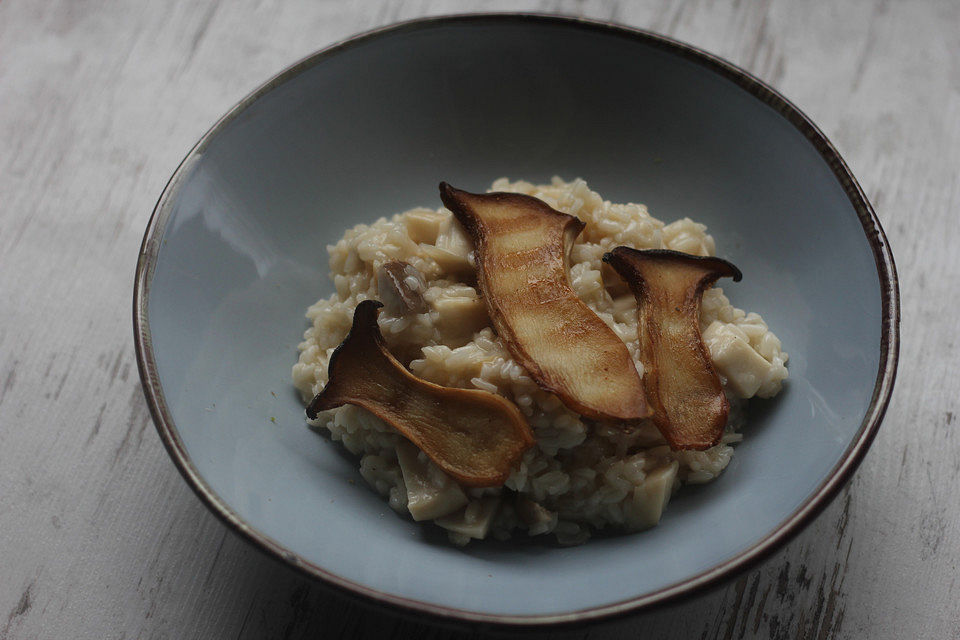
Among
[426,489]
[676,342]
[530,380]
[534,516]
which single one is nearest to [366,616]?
[426,489]

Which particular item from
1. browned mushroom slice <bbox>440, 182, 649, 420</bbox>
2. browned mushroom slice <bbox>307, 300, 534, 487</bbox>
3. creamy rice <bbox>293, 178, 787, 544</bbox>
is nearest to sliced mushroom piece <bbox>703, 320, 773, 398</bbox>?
creamy rice <bbox>293, 178, 787, 544</bbox>

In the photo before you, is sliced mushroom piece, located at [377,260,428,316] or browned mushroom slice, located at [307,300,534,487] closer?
browned mushroom slice, located at [307,300,534,487]

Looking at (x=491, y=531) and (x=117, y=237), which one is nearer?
(x=491, y=531)

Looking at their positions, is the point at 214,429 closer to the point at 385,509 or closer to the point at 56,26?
the point at 385,509

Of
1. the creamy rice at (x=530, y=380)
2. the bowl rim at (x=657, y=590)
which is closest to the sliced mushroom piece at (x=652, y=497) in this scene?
the creamy rice at (x=530, y=380)

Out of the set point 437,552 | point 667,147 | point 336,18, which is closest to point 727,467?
point 437,552

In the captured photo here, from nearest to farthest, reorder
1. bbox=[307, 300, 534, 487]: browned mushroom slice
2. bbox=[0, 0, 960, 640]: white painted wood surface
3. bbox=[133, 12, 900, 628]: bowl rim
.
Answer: bbox=[133, 12, 900, 628]: bowl rim, bbox=[307, 300, 534, 487]: browned mushroom slice, bbox=[0, 0, 960, 640]: white painted wood surface

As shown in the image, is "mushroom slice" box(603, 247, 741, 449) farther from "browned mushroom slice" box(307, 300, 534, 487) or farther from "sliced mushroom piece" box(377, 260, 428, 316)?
"sliced mushroom piece" box(377, 260, 428, 316)
